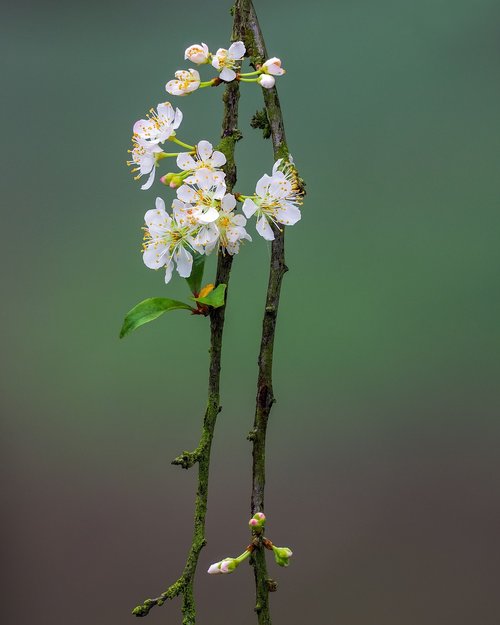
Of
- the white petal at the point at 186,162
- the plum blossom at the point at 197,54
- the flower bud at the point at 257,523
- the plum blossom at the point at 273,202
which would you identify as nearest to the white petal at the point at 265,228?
the plum blossom at the point at 273,202

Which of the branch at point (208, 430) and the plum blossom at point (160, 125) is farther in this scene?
the plum blossom at point (160, 125)

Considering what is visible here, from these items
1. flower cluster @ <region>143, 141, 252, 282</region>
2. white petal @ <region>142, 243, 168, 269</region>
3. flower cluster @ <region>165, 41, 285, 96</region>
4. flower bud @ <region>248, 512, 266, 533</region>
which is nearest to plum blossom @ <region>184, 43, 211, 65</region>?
flower cluster @ <region>165, 41, 285, 96</region>

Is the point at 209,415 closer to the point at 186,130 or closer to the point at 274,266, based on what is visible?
the point at 274,266

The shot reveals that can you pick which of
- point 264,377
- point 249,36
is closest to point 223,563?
point 264,377

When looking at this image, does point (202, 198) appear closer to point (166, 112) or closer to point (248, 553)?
point (166, 112)

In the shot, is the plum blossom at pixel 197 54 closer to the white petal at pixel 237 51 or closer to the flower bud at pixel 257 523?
the white petal at pixel 237 51

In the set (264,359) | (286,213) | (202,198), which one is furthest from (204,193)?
(264,359)

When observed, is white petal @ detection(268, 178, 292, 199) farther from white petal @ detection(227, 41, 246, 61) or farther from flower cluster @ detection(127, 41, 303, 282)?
white petal @ detection(227, 41, 246, 61)
